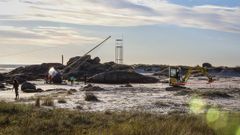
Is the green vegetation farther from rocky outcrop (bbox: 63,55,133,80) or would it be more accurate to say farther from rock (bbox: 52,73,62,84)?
rocky outcrop (bbox: 63,55,133,80)

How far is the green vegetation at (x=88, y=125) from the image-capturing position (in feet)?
50.2

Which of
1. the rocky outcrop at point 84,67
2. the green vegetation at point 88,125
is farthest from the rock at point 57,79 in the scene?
the green vegetation at point 88,125

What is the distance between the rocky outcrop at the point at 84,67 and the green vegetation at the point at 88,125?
5668cm

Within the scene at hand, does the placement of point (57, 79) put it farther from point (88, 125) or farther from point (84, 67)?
point (88, 125)

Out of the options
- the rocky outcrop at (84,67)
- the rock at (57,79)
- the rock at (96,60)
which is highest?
the rock at (96,60)

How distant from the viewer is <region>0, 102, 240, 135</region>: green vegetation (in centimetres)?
1530

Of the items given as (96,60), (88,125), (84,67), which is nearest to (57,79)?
(84,67)

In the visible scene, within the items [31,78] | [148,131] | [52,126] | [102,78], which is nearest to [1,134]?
[52,126]

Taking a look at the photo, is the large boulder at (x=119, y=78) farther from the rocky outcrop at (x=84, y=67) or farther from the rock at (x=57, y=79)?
the rocky outcrop at (x=84, y=67)

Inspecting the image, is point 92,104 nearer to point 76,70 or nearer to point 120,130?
point 120,130

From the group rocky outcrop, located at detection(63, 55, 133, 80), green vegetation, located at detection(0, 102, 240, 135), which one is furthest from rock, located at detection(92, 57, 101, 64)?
green vegetation, located at detection(0, 102, 240, 135)

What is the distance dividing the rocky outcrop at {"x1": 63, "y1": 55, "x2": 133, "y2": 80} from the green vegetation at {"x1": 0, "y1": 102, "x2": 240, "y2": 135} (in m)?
56.7

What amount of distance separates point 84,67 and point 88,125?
66.9 meters

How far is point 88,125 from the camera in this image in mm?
A: 19406
